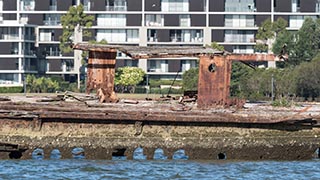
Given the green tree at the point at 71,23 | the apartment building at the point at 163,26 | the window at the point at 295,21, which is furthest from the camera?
the window at the point at 295,21

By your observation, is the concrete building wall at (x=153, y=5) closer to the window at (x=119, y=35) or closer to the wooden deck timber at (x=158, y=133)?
the window at (x=119, y=35)

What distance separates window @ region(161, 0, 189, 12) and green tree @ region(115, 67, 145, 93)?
12.0 m

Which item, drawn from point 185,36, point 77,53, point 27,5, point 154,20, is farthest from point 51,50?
point 185,36

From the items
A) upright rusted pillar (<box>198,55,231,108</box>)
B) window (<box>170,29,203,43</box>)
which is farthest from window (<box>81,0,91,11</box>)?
upright rusted pillar (<box>198,55,231,108</box>)

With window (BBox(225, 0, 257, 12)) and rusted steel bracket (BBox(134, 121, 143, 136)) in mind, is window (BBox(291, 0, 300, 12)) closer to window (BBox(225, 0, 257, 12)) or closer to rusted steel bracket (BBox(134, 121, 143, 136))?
window (BBox(225, 0, 257, 12))

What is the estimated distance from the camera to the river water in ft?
118

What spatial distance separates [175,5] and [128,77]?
17.7 m

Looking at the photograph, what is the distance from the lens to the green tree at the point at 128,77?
11729 centimetres

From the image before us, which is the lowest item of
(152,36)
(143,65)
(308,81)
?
(308,81)

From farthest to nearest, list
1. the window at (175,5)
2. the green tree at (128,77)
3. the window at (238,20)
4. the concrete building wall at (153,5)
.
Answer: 1. the window at (238,20)
2. the window at (175,5)
3. the concrete building wall at (153,5)
4. the green tree at (128,77)

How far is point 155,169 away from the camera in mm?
37562

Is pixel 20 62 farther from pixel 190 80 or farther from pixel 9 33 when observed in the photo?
pixel 190 80

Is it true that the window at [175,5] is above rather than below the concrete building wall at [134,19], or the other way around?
above

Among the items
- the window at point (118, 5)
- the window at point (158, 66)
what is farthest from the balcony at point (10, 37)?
the window at point (158, 66)
